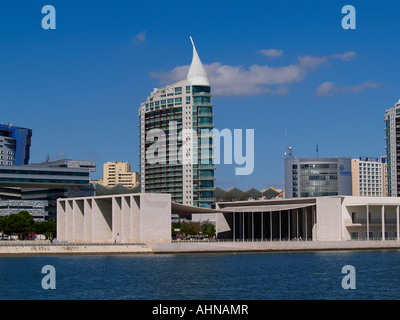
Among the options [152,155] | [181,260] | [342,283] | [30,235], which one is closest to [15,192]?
[152,155]

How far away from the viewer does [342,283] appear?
48438 millimetres

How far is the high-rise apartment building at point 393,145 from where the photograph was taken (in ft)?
609

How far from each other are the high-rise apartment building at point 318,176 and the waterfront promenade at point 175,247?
90475mm

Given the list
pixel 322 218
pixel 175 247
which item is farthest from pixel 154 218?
pixel 322 218

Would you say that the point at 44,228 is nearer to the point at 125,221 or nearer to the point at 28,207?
the point at 28,207

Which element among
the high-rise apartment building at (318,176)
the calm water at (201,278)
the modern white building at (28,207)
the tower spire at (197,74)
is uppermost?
the tower spire at (197,74)

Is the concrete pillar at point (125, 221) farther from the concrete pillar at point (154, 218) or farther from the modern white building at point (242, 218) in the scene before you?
the concrete pillar at point (154, 218)

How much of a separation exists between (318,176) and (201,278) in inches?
5357

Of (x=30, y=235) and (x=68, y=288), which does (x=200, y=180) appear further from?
(x=68, y=288)

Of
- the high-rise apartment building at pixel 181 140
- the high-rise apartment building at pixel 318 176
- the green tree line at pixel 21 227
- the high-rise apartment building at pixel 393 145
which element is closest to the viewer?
the green tree line at pixel 21 227

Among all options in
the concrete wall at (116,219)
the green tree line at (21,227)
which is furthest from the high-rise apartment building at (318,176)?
the concrete wall at (116,219)

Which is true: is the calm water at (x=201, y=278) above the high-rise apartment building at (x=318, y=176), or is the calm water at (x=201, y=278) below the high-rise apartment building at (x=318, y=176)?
below

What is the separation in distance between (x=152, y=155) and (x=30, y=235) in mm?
60604

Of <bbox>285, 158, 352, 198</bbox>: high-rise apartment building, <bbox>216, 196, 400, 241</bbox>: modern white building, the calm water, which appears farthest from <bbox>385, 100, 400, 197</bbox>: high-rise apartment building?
the calm water
